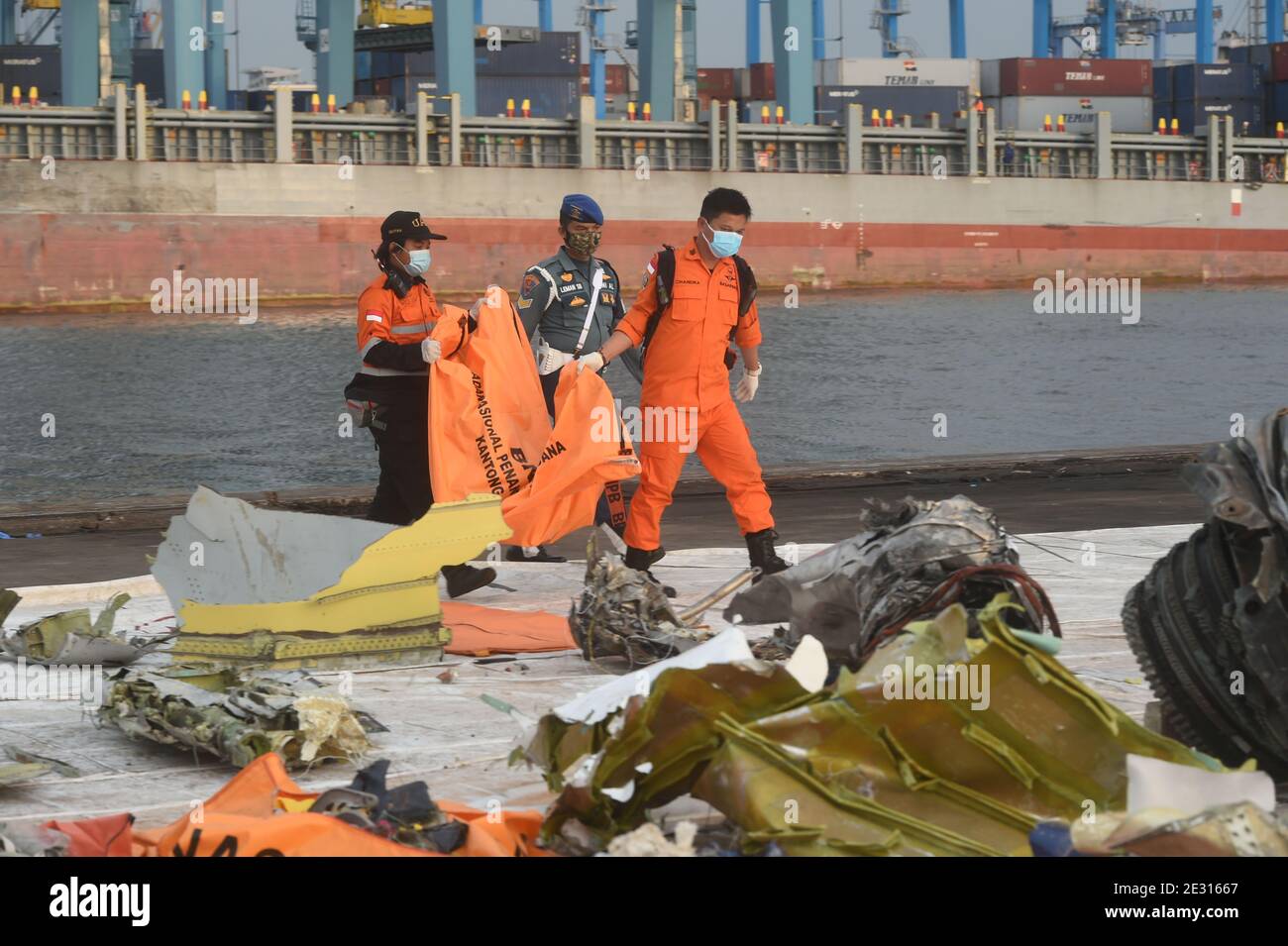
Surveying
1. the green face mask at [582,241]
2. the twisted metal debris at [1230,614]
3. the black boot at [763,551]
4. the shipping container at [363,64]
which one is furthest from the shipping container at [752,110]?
the twisted metal debris at [1230,614]

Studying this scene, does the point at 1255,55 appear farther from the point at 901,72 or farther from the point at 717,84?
the point at 717,84

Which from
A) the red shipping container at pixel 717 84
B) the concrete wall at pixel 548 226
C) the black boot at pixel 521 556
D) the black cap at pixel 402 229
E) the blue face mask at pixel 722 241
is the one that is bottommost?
the black boot at pixel 521 556

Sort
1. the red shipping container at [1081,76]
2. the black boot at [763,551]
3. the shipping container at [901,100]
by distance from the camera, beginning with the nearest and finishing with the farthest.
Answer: the black boot at [763,551] → the red shipping container at [1081,76] → the shipping container at [901,100]

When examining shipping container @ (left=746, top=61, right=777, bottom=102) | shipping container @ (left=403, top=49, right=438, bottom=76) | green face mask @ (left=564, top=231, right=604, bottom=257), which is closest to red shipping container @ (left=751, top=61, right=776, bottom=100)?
shipping container @ (left=746, top=61, right=777, bottom=102)

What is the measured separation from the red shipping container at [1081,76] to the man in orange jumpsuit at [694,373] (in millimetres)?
72455

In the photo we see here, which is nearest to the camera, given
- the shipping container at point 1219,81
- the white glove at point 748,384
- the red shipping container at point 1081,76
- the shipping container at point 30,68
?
the white glove at point 748,384

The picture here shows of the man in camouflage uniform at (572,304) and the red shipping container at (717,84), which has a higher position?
the red shipping container at (717,84)

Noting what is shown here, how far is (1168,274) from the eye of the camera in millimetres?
66562

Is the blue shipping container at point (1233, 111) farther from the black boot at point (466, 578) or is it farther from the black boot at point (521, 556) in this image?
the black boot at point (466, 578)

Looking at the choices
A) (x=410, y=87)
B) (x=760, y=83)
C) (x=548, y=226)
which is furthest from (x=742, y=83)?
(x=548, y=226)

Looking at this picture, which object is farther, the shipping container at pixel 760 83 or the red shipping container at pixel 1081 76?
the shipping container at pixel 760 83

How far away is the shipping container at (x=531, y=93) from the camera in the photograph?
73.6 metres
